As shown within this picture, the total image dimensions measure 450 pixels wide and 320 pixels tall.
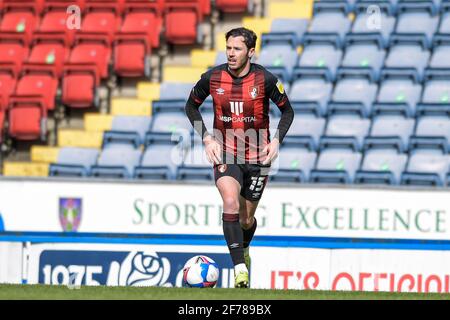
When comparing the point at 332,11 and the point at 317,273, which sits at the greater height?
the point at 332,11

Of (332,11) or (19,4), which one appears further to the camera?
(19,4)

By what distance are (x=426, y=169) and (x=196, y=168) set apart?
10.4ft

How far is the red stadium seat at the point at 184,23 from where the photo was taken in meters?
19.2

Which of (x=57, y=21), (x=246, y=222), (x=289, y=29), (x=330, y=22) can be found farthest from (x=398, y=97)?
(x=246, y=222)

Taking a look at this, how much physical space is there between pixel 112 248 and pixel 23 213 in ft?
10.1

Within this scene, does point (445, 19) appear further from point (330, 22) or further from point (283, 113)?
point (283, 113)

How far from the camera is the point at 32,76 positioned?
62.2 ft

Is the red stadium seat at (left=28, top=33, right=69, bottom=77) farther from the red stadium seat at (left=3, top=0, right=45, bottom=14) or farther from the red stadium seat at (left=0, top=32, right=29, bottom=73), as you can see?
the red stadium seat at (left=3, top=0, right=45, bottom=14)

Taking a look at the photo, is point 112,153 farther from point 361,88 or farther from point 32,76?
point 361,88

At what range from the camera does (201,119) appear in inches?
391

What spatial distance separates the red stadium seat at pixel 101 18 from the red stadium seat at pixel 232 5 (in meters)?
1.80

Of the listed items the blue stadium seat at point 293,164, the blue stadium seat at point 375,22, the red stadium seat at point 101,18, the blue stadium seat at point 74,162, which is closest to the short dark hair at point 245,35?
the blue stadium seat at point 293,164
